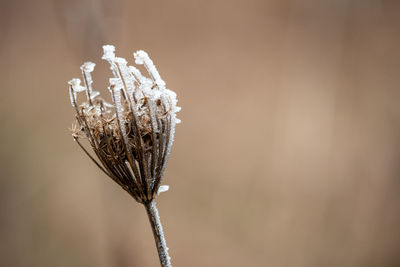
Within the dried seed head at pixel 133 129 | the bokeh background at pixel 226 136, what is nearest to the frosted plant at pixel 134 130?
the dried seed head at pixel 133 129

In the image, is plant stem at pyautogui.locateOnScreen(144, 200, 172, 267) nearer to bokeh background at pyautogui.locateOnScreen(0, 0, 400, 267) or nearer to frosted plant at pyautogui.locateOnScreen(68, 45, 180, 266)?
frosted plant at pyautogui.locateOnScreen(68, 45, 180, 266)

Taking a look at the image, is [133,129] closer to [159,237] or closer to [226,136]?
[159,237]

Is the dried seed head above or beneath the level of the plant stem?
above

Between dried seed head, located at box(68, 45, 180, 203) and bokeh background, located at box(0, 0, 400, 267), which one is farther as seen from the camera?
bokeh background, located at box(0, 0, 400, 267)

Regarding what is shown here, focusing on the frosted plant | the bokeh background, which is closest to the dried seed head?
the frosted plant

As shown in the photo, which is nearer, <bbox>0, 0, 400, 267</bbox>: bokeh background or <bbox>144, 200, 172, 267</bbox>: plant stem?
<bbox>144, 200, 172, 267</bbox>: plant stem

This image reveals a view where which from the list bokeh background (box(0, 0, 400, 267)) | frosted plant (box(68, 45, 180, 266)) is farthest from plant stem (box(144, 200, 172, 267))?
bokeh background (box(0, 0, 400, 267))

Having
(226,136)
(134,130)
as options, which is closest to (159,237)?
(134,130)
